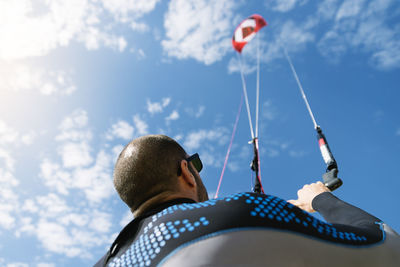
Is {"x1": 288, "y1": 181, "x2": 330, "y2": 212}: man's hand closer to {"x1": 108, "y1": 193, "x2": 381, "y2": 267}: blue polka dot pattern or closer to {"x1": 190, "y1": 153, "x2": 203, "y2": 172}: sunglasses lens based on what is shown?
{"x1": 108, "y1": 193, "x2": 381, "y2": 267}: blue polka dot pattern

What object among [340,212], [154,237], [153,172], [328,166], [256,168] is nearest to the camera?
[154,237]

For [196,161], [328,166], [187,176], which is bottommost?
[187,176]

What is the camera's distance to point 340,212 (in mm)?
1526

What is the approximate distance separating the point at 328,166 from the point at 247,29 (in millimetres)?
11697

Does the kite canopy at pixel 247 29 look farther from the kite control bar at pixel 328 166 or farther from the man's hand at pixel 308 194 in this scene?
the man's hand at pixel 308 194

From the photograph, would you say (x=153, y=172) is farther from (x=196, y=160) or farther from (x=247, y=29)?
(x=247, y=29)

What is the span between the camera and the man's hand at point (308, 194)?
183 cm

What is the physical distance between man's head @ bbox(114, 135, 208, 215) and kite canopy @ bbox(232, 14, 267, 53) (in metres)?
12.5

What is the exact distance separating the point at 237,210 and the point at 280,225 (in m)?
0.17

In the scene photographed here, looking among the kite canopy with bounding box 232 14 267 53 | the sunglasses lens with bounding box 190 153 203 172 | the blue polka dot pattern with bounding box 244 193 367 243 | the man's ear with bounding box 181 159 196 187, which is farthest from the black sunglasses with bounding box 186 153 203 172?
the kite canopy with bounding box 232 14 267 53

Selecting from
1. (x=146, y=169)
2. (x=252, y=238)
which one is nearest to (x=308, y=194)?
(x=252, y=238)

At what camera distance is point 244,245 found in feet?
3.75

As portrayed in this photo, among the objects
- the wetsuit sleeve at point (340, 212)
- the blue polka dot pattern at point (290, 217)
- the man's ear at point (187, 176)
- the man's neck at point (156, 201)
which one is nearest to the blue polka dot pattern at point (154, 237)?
the blue polka dot pattern at point (290, 217)

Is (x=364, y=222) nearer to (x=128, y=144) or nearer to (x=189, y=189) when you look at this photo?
(x=189, y=189)
